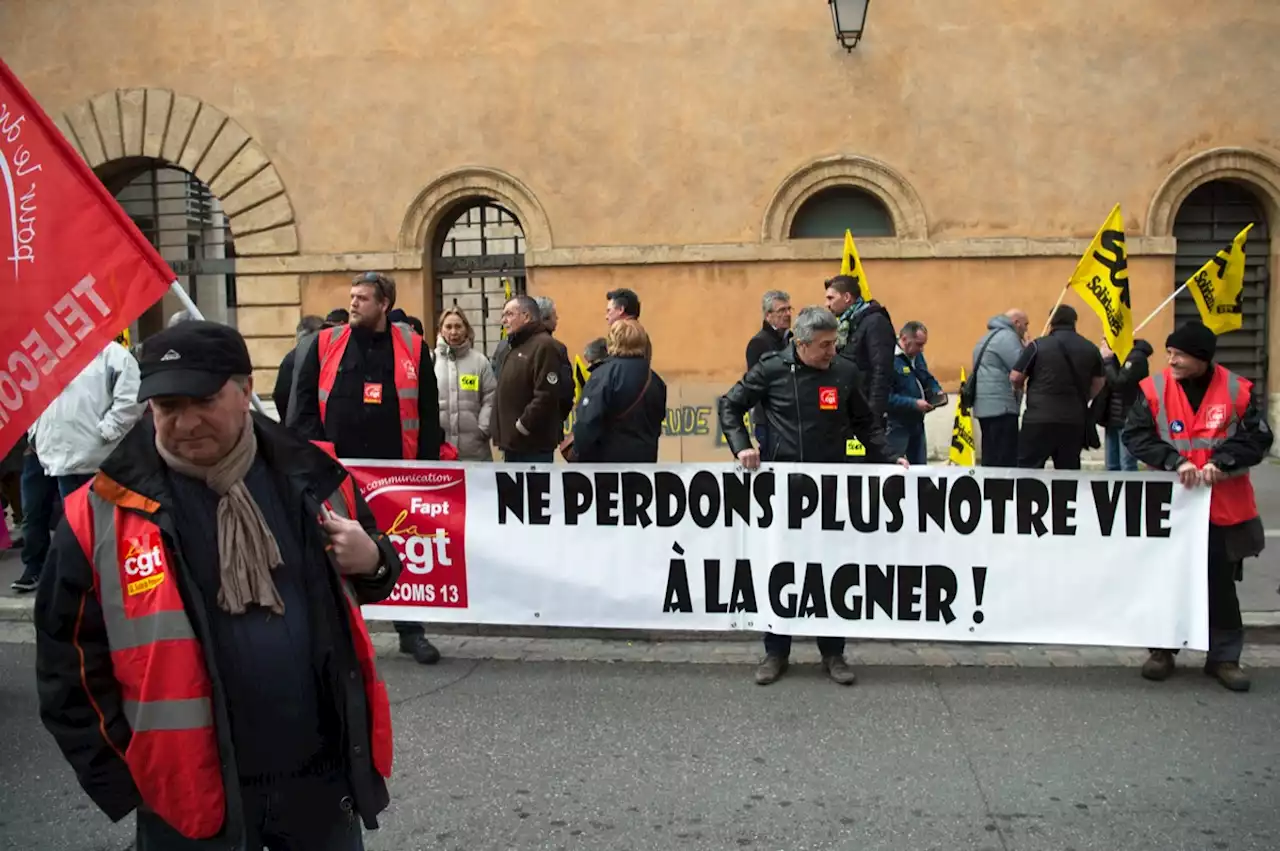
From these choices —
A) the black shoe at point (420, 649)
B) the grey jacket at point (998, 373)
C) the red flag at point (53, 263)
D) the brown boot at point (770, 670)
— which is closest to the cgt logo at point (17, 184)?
the red flag at point (53, 263)

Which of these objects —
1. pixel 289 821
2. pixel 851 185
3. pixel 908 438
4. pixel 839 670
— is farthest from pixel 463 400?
pixel 851 185

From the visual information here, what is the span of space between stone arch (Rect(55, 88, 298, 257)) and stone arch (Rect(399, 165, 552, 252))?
158cm

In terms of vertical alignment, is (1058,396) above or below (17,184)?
below

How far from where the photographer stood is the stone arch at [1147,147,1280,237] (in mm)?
12914

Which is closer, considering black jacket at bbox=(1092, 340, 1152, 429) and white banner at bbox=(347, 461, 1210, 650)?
white banner at bbox=(347, 461, 1210, 650)

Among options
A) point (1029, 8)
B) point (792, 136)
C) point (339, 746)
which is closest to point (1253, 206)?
point (1029, 8)

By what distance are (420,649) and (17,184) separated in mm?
3254

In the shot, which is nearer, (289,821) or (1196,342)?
(289,821)

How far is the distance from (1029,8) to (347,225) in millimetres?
8746

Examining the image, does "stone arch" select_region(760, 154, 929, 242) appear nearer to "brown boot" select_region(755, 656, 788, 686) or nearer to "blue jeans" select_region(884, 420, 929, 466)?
"blue jeans" select_region(884, 420, 929, 466)

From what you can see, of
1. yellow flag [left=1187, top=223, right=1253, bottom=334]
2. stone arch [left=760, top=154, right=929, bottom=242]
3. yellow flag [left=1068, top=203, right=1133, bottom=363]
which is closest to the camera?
yellow flag [left=1068, top=203, right=1133, bottom=363]

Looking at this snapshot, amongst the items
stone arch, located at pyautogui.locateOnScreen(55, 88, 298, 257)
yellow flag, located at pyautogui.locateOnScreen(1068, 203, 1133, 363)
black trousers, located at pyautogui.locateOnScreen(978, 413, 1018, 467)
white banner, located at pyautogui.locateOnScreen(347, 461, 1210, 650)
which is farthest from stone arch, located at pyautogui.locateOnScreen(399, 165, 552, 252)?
white banner, located at pyautogui.locateOnScreen(347, 461, 1210, 650)

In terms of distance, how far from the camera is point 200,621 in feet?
7.16

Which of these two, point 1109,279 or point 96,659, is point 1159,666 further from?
point 96,659
